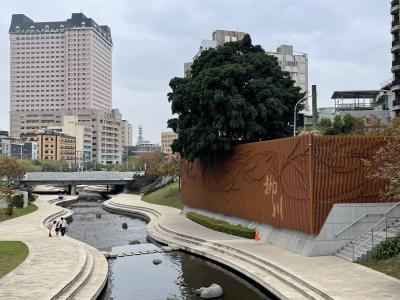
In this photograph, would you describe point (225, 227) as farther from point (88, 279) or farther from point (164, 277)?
point (88, 279)

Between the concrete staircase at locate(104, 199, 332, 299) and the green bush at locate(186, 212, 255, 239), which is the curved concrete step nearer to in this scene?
the concrete staircase at locate(104, 199, 332, 299)

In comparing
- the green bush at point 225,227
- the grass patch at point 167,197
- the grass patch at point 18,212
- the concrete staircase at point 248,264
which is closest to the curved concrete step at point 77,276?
the concrete staircase at point 248,264

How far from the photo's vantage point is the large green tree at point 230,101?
3941 cm

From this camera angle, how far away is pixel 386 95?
7625 cm

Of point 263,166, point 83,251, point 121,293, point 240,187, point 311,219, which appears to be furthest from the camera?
point 240,187

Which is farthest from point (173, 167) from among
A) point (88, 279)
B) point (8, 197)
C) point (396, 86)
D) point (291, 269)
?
point (291, 269)

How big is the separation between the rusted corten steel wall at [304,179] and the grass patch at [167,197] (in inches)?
1147

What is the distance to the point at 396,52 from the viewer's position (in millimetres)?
69375

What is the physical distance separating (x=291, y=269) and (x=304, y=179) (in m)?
6.35

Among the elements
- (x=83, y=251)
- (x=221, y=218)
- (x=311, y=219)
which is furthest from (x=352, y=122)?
(x=83, y=251)

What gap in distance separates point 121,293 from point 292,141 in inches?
543

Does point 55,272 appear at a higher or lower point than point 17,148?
lower

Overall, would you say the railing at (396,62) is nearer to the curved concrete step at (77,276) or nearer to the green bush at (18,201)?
the green bush at (18,201)

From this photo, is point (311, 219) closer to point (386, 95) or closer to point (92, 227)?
point (92, 227)
